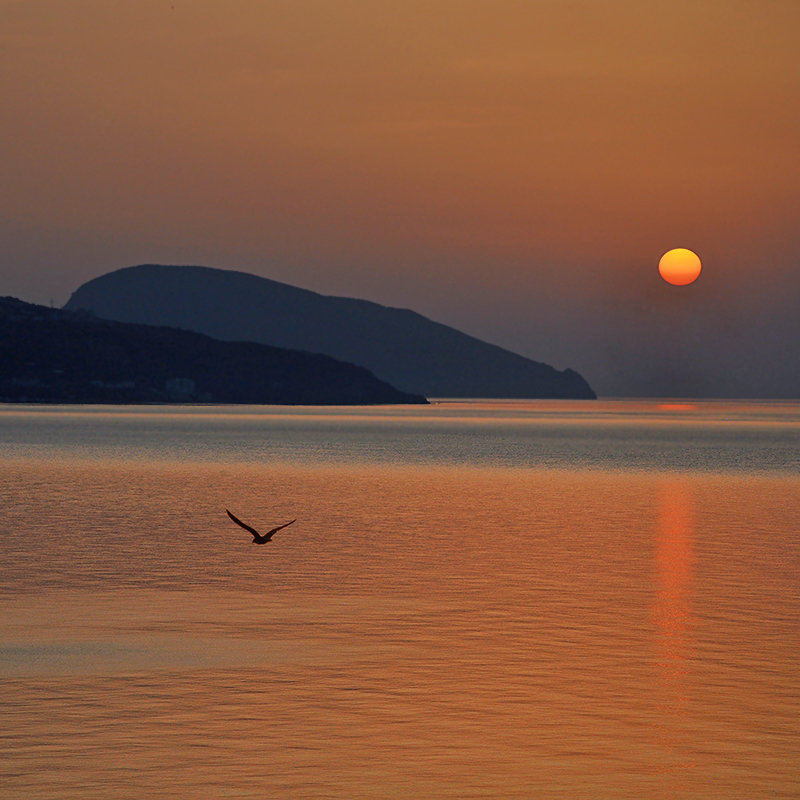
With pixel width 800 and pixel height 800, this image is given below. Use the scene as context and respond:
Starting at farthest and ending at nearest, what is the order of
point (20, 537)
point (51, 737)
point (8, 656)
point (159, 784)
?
1. point (20, 537)
2. point (8, 656)
3. point (51, 737)
4. point (159, 784)

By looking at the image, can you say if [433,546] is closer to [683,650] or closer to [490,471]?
[683,650]

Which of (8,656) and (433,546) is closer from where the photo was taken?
(8,656)

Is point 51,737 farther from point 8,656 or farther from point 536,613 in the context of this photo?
point 536,613

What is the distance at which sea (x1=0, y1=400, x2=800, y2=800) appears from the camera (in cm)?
1912

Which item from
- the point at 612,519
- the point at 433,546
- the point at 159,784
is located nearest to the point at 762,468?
the point at 612,519

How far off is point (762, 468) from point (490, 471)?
23315 millimetres

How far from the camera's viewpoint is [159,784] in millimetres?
18203

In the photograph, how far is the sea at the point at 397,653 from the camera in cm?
1912

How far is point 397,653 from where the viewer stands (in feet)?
89.7

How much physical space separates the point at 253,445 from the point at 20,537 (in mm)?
102660

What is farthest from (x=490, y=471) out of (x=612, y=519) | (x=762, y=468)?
(x=612, y=519)

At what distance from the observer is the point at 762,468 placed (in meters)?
110

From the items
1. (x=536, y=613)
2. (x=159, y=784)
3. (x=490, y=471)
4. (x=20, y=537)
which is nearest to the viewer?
(x=159, y=784)

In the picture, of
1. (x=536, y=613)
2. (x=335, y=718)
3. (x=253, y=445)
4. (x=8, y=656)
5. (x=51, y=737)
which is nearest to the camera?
(x=51, y=737)
